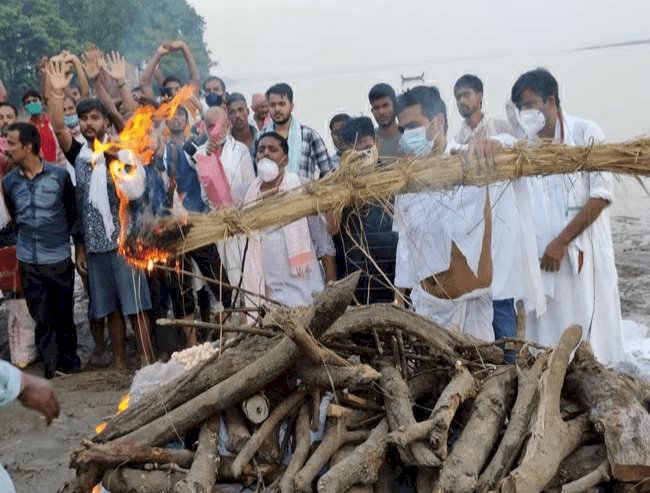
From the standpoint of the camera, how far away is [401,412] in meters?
2.97

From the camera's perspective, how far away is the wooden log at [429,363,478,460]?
280 cm

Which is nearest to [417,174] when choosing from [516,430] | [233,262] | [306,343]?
[306,343]

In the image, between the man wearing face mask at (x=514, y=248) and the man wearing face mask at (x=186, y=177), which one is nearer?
the man wearing face mask at (x=514, y=248)

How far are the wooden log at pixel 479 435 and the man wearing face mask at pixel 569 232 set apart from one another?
2.49m

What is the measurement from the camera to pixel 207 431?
3186 mm

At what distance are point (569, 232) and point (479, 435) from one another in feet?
9.74

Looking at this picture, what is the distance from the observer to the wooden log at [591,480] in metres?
2.65

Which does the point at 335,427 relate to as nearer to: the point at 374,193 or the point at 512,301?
the point at 374,193

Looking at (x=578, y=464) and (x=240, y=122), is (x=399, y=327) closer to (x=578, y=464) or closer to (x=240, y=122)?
(x=578, y=464)

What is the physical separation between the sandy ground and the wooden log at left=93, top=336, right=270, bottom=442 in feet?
6.99

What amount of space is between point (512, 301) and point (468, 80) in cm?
190

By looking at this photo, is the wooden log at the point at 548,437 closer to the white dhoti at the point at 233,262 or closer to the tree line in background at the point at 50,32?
the white dhoti at the point at 233,262

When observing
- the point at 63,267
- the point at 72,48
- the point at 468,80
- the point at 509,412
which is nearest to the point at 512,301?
the point at 468,80

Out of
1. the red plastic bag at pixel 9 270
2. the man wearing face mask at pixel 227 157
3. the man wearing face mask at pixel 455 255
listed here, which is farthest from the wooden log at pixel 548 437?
the red plastic bag at pixel 9 270
